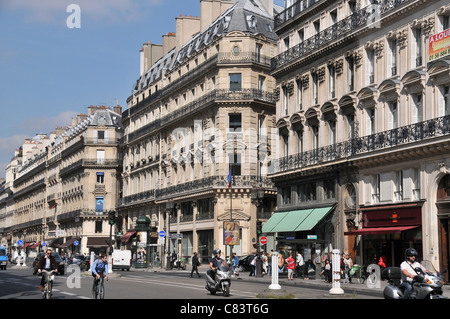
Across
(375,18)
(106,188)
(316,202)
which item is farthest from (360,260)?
(106,188)

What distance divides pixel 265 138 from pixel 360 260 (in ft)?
71.2

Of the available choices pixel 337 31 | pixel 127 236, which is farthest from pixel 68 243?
pixel 337 31

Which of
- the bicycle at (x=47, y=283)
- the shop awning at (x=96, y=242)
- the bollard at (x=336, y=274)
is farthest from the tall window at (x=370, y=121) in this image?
the shop awning at (x=96, y=242)

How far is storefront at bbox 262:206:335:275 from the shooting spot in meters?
40.5

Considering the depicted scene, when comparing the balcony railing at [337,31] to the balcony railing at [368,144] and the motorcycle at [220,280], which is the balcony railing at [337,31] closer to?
the balcony railing at [368,144]

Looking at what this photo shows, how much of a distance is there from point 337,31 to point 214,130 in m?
19.8

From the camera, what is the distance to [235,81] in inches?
2319

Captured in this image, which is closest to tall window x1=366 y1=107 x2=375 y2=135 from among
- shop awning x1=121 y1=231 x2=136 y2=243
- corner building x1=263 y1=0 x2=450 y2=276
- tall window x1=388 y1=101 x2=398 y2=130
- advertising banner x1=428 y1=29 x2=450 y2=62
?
corner building x1=263 y1=0 x2=450 y2=276

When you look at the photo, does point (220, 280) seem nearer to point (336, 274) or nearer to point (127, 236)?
point (336, 274)

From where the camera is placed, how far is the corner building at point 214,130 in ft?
188

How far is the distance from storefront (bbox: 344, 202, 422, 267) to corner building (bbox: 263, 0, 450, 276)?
5cm

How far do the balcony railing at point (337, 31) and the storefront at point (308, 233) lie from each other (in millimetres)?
9345
